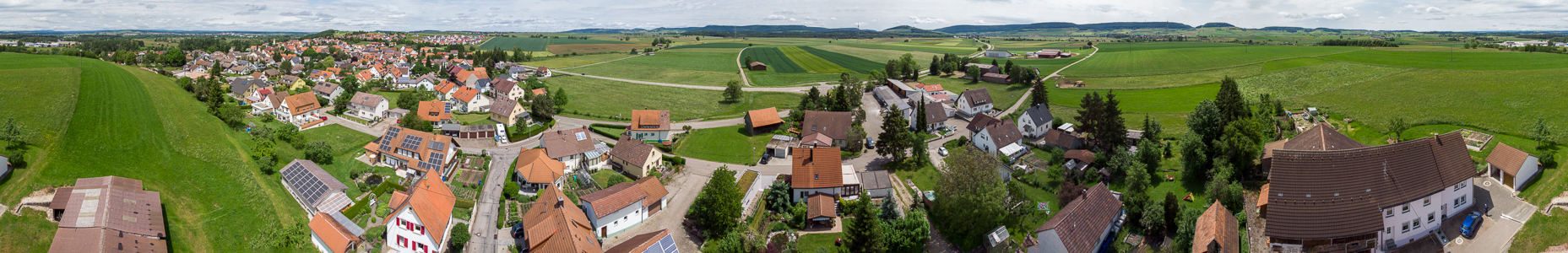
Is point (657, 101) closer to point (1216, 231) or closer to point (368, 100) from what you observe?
point (368, 100)

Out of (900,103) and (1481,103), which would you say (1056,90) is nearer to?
(900,103)

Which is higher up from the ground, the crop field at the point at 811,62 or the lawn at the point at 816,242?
the crop field at the point at 811,62

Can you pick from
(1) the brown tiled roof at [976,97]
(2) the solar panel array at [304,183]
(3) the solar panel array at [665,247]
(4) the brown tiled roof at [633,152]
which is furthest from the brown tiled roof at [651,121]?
(1) the brown tiled roof at [976,97]

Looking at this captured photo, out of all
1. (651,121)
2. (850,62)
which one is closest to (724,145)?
(651,121)

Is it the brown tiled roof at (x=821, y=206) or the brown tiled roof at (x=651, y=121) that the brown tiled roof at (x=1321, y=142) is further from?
the brown tiled roof at (x=651, y=121)

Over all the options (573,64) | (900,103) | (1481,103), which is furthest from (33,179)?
(573,64)

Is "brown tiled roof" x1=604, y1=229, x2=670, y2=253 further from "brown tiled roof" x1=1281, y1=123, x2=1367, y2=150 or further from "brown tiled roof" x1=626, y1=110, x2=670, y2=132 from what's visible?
"brown tiled roof" x1=1281, y1=123, x2=1367, y2=150

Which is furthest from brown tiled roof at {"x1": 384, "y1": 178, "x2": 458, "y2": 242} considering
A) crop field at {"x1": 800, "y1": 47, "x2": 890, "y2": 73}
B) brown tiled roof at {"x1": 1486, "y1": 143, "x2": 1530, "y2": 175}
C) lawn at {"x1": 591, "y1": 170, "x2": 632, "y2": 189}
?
crop field at {"x1": 800, "y1": 47, "x2": 890, "y2": 73}
